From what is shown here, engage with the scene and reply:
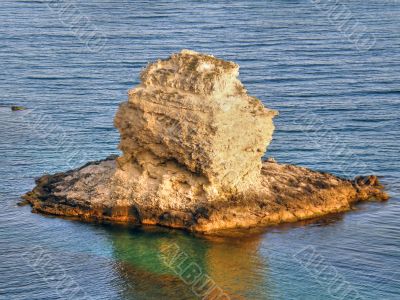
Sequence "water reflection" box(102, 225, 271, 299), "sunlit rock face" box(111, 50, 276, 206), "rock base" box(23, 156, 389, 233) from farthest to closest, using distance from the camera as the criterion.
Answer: "rock base" box(23, 156, 389, 233) < "sunlit rock face" box(111, 50, 276, 206) < "water reflection" box(102, 225, 271, 299)

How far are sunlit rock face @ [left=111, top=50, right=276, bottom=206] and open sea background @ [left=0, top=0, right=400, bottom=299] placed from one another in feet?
16.0

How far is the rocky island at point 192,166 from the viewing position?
83.6 meters

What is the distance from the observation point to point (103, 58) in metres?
152

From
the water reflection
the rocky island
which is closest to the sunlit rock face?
the rocky island

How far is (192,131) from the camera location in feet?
274

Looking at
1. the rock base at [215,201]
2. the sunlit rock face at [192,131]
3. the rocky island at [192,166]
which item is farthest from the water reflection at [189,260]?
the sunlit rock face at [192,131]

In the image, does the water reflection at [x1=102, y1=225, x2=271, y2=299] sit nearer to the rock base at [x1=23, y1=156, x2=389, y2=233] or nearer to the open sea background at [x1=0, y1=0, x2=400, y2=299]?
the open sea background at [x1=0, y1=0, x2=400, y2=299]

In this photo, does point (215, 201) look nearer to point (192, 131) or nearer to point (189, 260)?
point (192, 131)

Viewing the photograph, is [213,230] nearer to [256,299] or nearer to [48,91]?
[256,299]

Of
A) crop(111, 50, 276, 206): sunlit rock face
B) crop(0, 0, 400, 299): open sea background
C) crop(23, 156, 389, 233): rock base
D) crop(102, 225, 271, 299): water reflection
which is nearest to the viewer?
crop(102, 225, 271, 299): water reflection

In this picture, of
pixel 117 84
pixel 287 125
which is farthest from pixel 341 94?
pixel 117 84

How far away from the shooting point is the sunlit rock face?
83562mm

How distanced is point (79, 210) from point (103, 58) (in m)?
67.4

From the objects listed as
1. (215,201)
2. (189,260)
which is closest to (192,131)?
(215,201)
